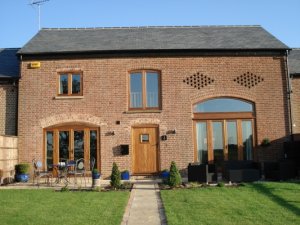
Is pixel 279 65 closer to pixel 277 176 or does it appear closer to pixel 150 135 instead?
pixel 277 176

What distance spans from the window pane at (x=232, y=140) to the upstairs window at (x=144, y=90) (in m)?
3.25

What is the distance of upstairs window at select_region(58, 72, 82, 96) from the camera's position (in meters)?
16.6

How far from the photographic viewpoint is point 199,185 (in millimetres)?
12859

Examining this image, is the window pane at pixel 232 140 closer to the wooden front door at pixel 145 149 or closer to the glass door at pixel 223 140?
the glass door at pixel 223 140

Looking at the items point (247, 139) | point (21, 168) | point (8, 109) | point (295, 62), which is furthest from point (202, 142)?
point (8, 109)

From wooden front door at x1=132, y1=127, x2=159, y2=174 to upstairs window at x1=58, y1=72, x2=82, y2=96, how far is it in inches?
121

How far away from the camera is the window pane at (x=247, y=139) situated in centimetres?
1655

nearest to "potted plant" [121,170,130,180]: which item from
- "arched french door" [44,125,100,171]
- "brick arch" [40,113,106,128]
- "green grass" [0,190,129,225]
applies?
"arched french door" [44,125,100,171]

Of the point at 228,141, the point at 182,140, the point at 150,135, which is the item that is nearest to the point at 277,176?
the point at 228,141

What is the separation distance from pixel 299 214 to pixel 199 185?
4790mm

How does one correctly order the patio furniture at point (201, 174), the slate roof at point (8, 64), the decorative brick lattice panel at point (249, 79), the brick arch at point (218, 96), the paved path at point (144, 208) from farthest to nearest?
the slate roof at point (8, 64), the decorative brick lattice panel at point (249, 79), the brick arch at point (218, 96), the patio furniture at point (201, 174), the paved path at point (144, 208)

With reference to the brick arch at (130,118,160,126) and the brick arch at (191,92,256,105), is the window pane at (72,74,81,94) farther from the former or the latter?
the brick arch at (191,92,256,105)

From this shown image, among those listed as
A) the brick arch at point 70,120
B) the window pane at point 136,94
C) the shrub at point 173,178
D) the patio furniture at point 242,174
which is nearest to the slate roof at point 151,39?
the window pane at point 136,94

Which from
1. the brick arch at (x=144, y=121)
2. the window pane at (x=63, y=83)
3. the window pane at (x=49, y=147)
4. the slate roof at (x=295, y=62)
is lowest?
the window pane at (x=49, y=147)
